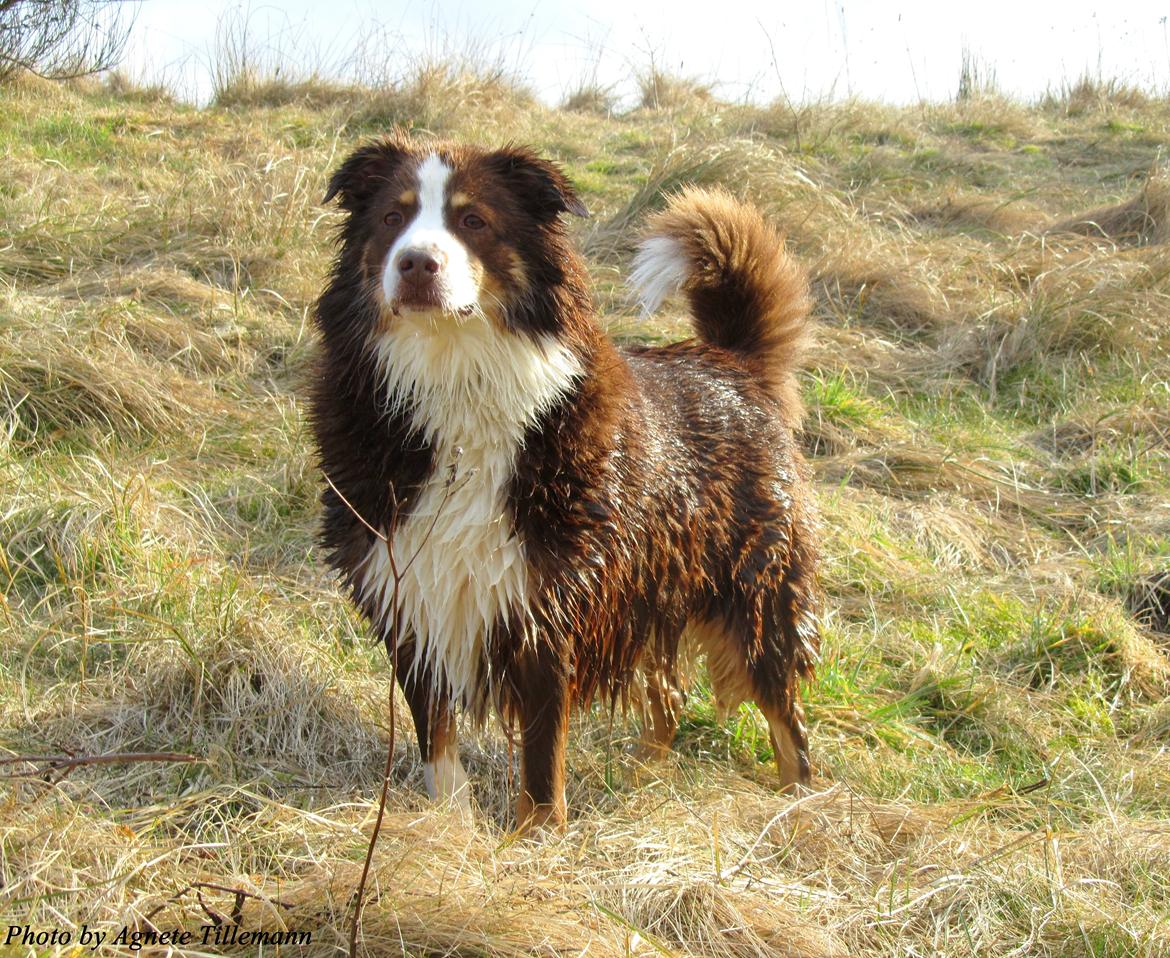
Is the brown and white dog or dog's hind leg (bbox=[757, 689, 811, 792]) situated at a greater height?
the brown and white dog

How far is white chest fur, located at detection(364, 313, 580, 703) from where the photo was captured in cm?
273

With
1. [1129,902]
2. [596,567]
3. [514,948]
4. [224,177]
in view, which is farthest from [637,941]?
[224,177]

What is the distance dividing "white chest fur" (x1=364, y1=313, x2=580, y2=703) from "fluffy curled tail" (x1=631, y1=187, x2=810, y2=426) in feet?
3.20

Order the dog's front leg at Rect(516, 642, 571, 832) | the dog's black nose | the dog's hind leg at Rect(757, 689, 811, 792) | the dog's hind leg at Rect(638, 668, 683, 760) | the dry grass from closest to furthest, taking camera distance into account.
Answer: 1. the dog's black nose
2. the dog's front leg at Rect(516, 642, 571, 832)
3. the dog's hind leg at Rect(757, 689, 811, 792)
4. the dog's hind leg at Rect(638, 668, 683, 760)
5. the dry grass

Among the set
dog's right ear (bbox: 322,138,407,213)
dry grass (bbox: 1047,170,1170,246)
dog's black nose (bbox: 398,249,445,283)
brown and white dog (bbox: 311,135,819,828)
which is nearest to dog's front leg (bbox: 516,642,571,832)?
brown and white dog (bbox: 311,135,819,828)

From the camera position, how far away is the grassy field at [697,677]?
243cm

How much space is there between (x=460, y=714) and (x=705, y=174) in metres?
5.32

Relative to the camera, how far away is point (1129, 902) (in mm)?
2604

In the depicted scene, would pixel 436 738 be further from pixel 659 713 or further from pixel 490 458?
pixel 659 713

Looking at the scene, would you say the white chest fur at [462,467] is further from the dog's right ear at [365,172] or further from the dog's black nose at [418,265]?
the dog's right ear at [365,172]

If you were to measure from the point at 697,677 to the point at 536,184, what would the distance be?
1.80 m

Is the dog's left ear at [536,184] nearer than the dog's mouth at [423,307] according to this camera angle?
No

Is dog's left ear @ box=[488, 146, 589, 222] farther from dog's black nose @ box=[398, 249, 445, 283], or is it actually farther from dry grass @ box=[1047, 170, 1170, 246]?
dry grass @ box=[1047, 170, 1170, 246]

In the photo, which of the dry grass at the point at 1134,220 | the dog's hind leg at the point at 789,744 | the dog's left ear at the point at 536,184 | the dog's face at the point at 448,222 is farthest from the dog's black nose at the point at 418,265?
the dry grass at the point at 1134,220
